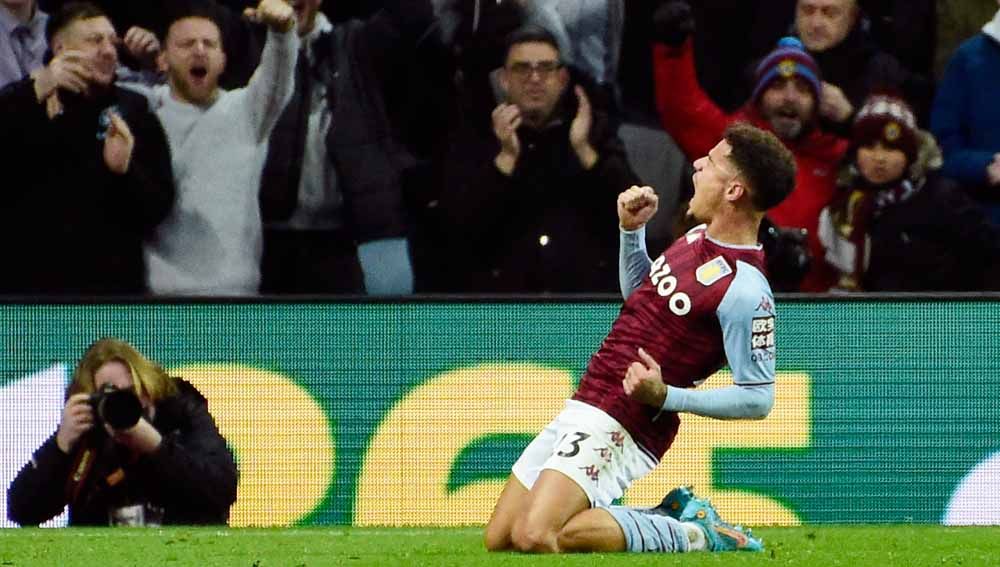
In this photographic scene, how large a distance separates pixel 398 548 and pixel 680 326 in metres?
1.44

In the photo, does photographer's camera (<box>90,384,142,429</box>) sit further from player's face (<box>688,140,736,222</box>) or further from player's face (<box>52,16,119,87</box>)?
player's face (<box>688,140,736,222</box>)

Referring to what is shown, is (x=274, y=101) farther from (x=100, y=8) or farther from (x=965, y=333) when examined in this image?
(x=965, y=333)

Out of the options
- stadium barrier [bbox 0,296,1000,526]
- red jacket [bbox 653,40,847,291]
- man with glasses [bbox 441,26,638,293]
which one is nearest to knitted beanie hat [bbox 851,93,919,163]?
red jacket [bbox 653,40,847,291]

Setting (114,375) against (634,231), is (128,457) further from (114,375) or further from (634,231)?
(634,231)

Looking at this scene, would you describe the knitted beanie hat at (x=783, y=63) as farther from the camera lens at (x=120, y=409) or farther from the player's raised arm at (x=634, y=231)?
the camera lens at (x=120, y=409)

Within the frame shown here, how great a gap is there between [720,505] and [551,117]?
Answer: 210 cm

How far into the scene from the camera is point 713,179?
7.11m

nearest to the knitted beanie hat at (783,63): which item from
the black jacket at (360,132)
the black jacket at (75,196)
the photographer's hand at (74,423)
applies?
the black jacket at (360,132)

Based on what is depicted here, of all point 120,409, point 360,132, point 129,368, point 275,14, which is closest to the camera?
point 120,409

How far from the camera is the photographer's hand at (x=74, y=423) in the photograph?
9109mm

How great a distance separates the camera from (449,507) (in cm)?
947

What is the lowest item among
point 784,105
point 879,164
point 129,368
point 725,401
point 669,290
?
point 129,368

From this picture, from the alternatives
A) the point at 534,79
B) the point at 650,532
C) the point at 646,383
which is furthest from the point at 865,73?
the point at 646,383

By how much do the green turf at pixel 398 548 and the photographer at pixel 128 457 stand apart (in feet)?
1.50
